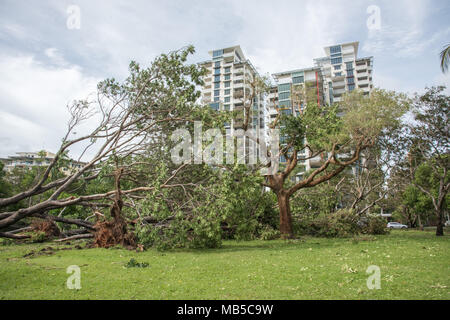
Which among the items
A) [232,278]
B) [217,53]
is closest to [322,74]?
[217,53]

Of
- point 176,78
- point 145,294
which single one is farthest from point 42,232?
point 145,294

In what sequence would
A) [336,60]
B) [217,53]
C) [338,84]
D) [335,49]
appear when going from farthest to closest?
1. [335,49]
2. [336,60]
3. [338,84]
4. [217,53]

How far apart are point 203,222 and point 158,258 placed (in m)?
2.28

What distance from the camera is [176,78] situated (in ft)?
51.2

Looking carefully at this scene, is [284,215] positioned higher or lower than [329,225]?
higher

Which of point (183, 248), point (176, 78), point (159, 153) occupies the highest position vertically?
point (176, 78)

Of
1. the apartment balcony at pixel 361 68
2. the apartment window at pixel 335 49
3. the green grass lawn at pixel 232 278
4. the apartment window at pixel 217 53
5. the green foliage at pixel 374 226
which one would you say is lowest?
the green foliage at pixel 374 226

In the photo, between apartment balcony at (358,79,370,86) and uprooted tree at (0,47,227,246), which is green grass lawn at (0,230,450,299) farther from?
apartment balcony at (358,79,370,86)

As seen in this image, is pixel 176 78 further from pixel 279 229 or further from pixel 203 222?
pixel 279 229

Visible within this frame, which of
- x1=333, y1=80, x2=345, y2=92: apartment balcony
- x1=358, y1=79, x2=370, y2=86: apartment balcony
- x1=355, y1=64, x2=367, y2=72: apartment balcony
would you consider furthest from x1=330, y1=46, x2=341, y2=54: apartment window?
x1=358, y1=79, x2=370, y2=86: apartment balcony

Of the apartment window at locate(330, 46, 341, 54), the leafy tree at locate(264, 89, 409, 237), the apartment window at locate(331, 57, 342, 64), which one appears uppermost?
the apartment window at locate(330, 46, 341, 54)

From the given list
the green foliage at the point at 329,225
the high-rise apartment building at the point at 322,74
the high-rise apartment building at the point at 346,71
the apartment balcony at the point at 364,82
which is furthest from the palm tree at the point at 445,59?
the apartment balcony at the point at 364,82

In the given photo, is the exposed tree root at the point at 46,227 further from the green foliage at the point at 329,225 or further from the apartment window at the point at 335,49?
the apartment window at the point at 335,49

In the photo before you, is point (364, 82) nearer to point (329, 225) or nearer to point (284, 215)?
point (329, 225)
